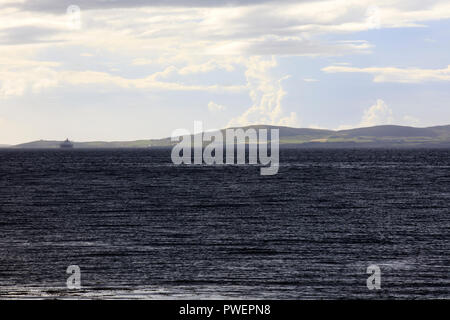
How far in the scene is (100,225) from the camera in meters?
59.3

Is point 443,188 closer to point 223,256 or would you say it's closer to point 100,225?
point 100,225

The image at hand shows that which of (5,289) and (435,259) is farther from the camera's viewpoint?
(435,259)

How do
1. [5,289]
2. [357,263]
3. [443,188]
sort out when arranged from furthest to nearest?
1. [443,188]
2. [357,263]
3. [5,289]

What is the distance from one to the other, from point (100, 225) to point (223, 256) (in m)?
21.2

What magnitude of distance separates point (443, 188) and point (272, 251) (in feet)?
258

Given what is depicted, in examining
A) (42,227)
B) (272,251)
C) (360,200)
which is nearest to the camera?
(272,251)

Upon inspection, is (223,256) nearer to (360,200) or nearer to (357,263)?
(357,263)
